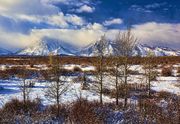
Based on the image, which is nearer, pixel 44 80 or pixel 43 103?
pixel 43 103

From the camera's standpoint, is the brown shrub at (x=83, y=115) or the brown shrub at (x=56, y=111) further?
the brown shrub at (x=56, y=111)

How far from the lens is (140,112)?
18.6m

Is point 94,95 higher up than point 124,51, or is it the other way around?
point 124,51

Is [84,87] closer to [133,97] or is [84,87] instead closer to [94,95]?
[94,95]

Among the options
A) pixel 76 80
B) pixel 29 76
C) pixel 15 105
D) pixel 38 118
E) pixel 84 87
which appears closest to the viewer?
pixel 38 118

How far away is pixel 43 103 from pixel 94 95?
542cm

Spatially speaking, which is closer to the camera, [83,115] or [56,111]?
[83,115]

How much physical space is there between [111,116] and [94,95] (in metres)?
7.86

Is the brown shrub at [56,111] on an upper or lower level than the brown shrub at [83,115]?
lower

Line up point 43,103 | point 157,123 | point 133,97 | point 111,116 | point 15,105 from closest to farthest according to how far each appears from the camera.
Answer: point 157,123 < point 111,116 < point 15,105 < point 43,103 < point 133,97

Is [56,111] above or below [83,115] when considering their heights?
below

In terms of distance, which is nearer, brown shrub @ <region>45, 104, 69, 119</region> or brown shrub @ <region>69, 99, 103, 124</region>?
brown shrub @ <region>69, 99, 103, 124</region>

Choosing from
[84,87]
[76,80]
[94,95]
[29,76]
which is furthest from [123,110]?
[29,76]

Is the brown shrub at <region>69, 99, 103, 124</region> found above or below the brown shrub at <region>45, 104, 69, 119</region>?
above
